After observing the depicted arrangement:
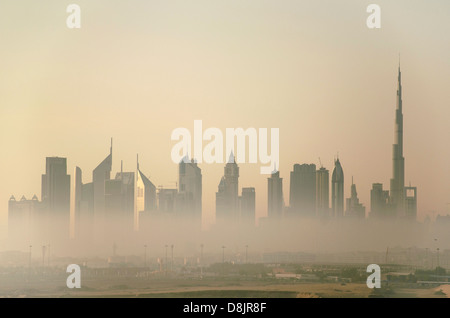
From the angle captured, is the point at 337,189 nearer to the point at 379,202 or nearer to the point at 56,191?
the point at 379,202

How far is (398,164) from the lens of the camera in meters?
22.8

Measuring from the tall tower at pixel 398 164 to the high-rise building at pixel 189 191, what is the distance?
587 centimetres

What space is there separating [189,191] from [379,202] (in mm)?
5945

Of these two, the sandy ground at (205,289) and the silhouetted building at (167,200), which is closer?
the sandy ground at (205,289)

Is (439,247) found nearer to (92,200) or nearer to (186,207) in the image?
(186,207)

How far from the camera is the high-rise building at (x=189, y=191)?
2255cm

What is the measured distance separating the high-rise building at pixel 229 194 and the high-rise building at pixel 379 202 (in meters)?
4.23

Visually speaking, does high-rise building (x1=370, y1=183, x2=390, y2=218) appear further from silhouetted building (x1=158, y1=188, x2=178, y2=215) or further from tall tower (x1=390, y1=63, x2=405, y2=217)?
silhouetted building (x1=158, y1=188, x2=178, y2=215)

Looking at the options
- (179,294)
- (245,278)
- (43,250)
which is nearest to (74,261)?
(43,250)

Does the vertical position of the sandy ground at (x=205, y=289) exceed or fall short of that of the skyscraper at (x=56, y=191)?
it falls short

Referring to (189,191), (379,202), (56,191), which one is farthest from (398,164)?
(56,191)

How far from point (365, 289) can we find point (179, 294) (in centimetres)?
541

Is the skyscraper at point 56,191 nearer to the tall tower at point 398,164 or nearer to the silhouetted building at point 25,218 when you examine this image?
the silhouetted building at point 25,218

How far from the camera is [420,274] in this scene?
23484mm
